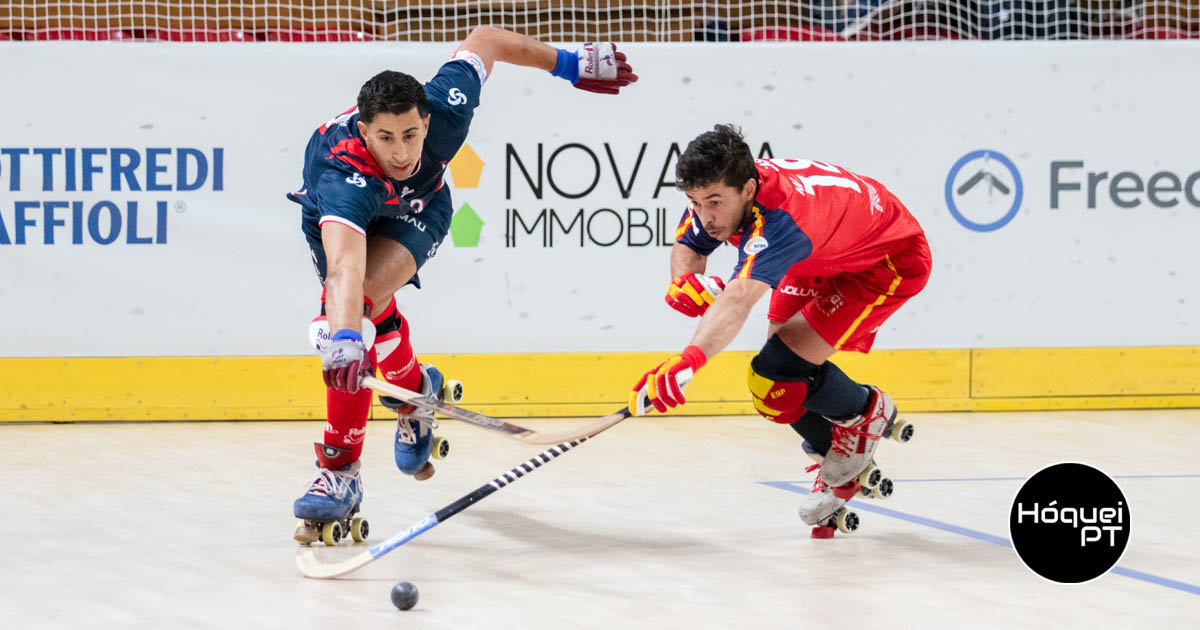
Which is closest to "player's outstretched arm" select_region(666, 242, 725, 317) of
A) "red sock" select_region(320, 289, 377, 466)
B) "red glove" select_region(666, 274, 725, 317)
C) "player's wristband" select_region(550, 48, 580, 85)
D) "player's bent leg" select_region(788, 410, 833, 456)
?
"red glove" select_region(666, 274, 725, 317)

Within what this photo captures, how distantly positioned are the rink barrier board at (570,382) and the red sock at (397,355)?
180 centimetres

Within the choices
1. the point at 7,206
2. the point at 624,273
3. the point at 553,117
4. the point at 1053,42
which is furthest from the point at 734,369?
the point at 7,206

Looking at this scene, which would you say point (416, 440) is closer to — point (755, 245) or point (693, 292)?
point (693, 292)

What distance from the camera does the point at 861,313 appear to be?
12.6 ft

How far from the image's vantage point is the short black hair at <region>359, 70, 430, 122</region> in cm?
334

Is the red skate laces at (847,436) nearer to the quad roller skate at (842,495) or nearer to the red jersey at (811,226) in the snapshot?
the quad roller skate at (842,495)

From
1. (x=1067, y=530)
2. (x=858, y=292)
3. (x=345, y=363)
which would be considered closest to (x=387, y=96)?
(x=345, y=363)

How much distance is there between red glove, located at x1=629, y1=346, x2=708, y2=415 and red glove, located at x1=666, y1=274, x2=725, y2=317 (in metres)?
0.28

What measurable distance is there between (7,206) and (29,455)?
1.23 meters

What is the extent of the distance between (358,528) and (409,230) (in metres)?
0.81

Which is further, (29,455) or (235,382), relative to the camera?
(235,382)

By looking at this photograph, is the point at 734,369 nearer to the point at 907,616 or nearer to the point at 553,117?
the point at 553,117

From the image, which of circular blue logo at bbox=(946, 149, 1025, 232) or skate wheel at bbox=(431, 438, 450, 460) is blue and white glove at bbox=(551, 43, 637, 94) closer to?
skate wheel at bbox=(431, 438, 450, 460)

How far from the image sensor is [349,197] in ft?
11.1
